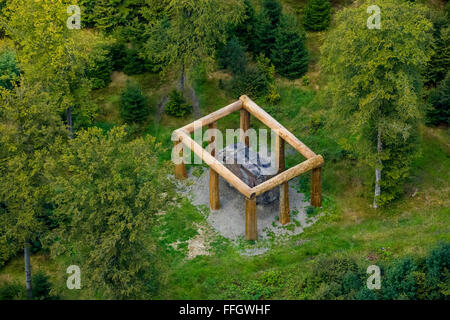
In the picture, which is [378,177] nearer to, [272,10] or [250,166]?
[250,166]

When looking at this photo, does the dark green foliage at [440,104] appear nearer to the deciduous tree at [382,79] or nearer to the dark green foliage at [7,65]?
the deciduous tree at [382,79]

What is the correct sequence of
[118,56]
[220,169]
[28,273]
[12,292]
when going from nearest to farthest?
1. [28,273]
2. [12,292]
3. [220,169]
4. [118,56]

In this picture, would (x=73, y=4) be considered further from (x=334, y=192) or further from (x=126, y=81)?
(x=334, y=192)

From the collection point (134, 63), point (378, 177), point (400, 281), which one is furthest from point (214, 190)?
point (134, 63)

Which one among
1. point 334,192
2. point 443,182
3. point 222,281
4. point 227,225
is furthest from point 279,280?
point 443,182

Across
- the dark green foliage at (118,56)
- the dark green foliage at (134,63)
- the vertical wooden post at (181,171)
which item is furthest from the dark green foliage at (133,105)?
the vertical wooden post at (181,171)
